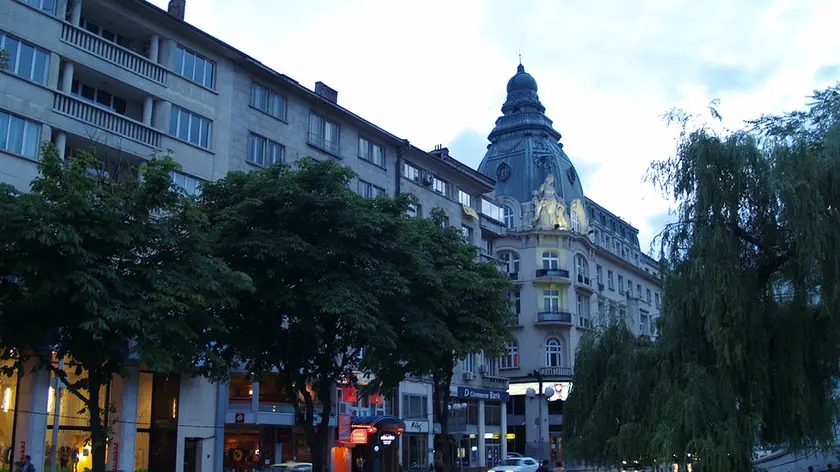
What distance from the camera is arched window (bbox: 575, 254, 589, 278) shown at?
72.5 m

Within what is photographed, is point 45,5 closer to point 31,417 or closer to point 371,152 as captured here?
point 31,417

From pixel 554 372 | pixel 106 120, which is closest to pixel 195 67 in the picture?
→ pixel 106 120

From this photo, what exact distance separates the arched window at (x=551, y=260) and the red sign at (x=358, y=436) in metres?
32.8

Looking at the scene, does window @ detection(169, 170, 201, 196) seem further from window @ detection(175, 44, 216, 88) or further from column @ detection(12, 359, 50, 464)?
column @ detection(12, 359, 50, 464)

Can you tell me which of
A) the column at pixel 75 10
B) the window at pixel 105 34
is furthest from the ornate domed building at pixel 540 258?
the column at pixel 75 10

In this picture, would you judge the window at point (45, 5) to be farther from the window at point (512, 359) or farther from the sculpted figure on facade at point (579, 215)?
the sculpted figure on facade at point (579, 215)

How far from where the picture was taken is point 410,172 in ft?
162

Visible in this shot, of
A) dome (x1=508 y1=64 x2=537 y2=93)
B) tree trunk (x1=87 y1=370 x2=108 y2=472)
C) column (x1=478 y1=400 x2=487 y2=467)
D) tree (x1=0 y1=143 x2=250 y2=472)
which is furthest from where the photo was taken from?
dome (x1=508 y1=64 x2=537 y2=93)

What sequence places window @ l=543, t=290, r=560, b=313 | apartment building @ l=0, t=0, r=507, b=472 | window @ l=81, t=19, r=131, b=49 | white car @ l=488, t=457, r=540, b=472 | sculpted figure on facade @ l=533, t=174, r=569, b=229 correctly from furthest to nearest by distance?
sculpted figure on facade @ l=533, t=174, r=569, b=229 < window @ l=543, t=290, r=560, b=313 < white car @ l=488, t=457, r=540, b=472 < window @ l=81, t=19, r=131, b=49 < apartment building @ l=0, t=0, r=507, b=472

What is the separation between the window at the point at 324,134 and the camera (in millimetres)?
41781

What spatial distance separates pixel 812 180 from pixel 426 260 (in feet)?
41.7

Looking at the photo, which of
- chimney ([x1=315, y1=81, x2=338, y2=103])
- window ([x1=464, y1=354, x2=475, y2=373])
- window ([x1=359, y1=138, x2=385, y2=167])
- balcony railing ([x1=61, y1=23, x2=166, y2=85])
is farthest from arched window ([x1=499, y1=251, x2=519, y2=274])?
balcony railing ([x1=61, y1=23, x2=166, y2=85])

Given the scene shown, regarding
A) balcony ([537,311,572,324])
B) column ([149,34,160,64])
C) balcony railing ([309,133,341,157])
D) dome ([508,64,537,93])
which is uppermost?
dome ([508,64,537,93])

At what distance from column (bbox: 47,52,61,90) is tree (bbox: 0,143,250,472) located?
10492mm
